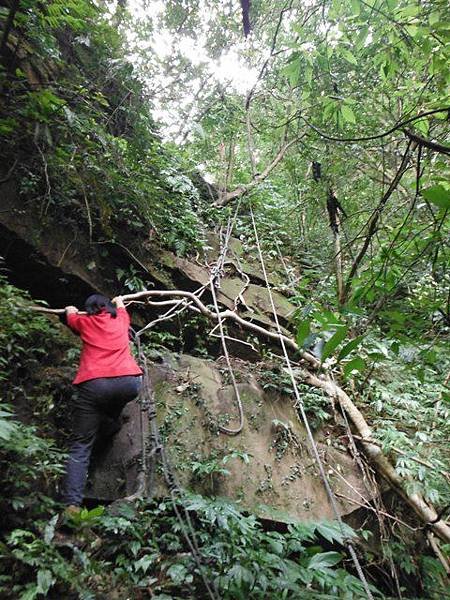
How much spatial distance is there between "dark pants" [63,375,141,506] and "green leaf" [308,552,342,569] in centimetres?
166

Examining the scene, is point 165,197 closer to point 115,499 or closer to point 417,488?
point 115,499

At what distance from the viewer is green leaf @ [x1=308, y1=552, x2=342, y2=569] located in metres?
2.28

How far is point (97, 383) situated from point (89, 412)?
0.78ft

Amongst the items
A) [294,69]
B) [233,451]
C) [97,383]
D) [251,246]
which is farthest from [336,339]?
[251,246]

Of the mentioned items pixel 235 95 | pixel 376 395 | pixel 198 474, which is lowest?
pixel 198 474

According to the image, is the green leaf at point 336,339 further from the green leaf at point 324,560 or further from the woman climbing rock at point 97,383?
the woman climbing rock at point 97,383

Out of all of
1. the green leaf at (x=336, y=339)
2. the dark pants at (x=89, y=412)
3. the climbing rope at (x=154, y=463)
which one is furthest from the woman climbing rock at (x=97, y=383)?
the green leaf at (x=336, y=339)

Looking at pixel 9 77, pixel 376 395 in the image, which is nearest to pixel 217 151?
pixel 9 77


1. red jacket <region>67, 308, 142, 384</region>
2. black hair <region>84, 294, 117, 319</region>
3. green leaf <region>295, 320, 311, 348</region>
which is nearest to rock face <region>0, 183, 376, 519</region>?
red jacket <region>67, 308, 142, 384</region>

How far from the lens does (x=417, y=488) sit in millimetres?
4004

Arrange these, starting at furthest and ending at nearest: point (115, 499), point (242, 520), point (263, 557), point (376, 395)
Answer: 1. point (376, 395)
2. point (115, 499)
3. point (242, 520)
4. point (263, 557)

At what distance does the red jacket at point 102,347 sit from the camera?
3207 millimetres

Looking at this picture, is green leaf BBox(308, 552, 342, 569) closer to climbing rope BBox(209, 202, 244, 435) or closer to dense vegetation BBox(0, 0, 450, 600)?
dense vegetation BBox(0, 0, 450, 600)

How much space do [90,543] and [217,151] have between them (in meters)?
8.52
